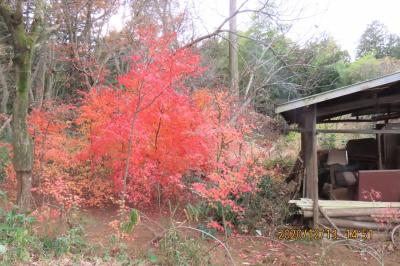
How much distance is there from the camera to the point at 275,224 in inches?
332

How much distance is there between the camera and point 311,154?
8.41 meters

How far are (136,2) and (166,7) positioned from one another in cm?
130

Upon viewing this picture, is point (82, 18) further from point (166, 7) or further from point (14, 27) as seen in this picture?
point (14, 27)

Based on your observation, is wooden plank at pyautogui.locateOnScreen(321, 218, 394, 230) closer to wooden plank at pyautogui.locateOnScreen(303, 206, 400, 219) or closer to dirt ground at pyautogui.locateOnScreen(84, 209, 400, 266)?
wooden plank at pyautogui.locateOnScreen(303, 206, 400, 219)

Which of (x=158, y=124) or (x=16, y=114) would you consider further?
(x=158, y=124)

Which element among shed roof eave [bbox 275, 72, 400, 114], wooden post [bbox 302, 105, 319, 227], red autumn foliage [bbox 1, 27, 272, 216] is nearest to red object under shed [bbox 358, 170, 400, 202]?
wooden post [bbox 302, 105, 319, 227]

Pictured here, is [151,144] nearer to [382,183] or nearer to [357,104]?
[357,104]

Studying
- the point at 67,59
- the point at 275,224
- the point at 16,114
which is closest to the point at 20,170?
the point at 16,114

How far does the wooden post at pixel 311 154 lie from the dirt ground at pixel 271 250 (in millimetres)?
845

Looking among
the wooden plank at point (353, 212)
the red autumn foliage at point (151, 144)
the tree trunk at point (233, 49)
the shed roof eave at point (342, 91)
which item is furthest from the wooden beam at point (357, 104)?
the tree trunk at point (233, 49)

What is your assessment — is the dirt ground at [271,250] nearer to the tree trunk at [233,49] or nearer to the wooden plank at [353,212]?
the wooden plank at [353,212]

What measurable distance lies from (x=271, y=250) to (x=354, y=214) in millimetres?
2064

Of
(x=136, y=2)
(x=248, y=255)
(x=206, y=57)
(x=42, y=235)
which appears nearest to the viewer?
(x=42, y=235)

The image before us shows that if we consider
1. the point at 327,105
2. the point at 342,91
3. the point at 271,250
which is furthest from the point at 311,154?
Result: the point at 271,250
